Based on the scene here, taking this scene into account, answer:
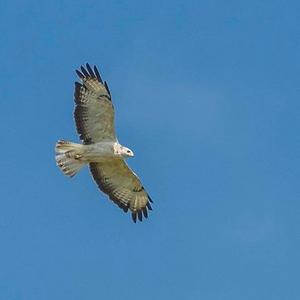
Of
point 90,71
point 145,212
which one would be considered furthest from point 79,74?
point 145,212

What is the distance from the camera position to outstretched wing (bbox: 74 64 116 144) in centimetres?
3069

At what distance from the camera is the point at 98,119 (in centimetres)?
3077

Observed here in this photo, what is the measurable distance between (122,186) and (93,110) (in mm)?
2276

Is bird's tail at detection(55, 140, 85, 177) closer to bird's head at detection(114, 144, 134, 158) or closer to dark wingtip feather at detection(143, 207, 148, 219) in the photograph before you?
bird's head at detection(114, 144, 134, 158)

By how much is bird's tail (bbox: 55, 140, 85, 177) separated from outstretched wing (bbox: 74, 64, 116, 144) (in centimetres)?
32

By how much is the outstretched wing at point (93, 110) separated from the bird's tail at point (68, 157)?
321mm

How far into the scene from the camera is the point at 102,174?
3189 cm

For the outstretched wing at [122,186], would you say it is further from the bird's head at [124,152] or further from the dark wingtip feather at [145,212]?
the bird's head at [124,152]

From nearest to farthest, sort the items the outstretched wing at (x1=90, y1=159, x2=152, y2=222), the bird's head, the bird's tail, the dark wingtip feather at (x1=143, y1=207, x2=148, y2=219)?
the bird's head
the bird's tail
the outstretched wing at (x1=90, y1=159, x2=152, y2=222)
the dark wingtip feather at (x1=143, y1=207, x2=148, y2=219)

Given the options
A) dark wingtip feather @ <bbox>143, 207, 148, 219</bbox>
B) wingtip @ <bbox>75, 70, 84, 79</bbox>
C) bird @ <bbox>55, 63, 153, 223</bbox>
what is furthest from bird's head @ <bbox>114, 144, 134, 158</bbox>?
dark wingtip feather @ <bbox>143, 207, 148, 219</bbox>

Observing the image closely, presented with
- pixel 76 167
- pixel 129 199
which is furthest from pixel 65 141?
pixel 129 199

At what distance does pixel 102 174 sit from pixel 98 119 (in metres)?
1.65

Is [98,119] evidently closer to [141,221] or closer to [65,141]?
[65,141]

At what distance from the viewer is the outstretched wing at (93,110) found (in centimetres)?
3069
